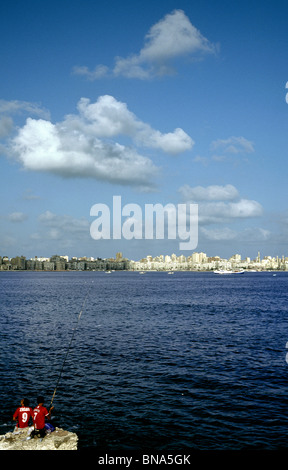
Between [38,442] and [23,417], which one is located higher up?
[23,417]

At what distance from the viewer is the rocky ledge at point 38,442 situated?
17.4 metres

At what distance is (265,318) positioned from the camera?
6950cm

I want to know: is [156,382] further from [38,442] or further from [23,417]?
[38,442]

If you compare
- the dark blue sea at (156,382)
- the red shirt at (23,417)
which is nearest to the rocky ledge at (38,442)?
the red shirt at (23,417)

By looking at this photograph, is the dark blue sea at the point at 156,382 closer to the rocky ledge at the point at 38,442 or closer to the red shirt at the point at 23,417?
the rocky ledge at the point at 38,442

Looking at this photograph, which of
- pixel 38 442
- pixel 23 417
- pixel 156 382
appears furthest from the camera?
pixel 156 382

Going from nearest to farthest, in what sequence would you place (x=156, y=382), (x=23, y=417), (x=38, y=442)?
(x=38, y=442), (x=23, y=417), (x=156, y=382)

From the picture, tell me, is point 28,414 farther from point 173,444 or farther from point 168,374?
point 168,374

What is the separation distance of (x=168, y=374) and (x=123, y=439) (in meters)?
12.6

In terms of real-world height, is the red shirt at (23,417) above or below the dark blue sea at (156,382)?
above

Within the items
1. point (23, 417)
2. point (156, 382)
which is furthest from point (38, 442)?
point (156, 382)

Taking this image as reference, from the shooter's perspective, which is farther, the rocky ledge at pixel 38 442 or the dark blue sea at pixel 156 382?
the dark blue sea at pixel 156 382

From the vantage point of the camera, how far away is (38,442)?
17719mm

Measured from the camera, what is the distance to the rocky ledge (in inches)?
684
